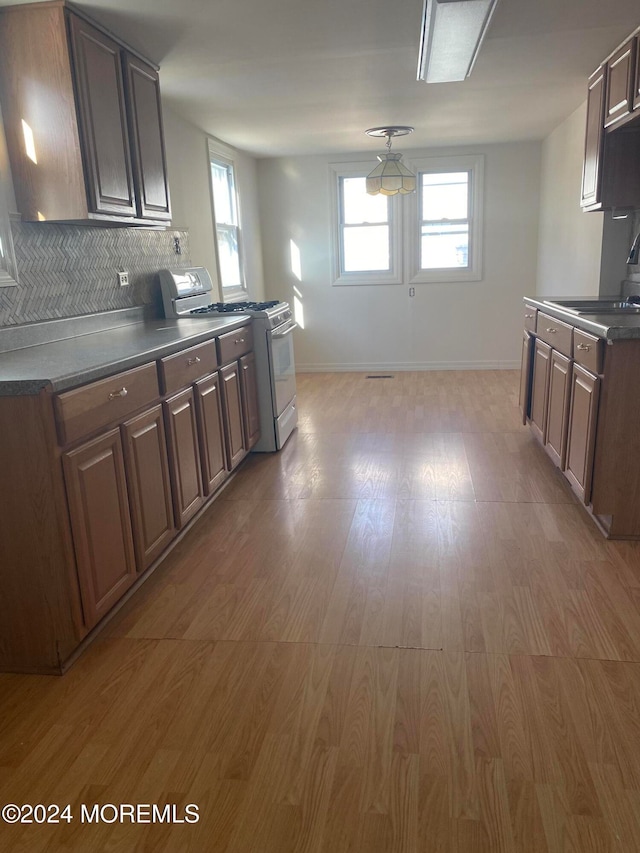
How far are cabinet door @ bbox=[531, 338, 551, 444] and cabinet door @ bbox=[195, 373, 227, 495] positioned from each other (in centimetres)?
187

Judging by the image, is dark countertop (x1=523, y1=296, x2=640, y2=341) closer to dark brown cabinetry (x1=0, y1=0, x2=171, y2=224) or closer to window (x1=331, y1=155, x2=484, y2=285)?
dark brown cabinetry (x1=0, y1=0, x2=171, y2=224)

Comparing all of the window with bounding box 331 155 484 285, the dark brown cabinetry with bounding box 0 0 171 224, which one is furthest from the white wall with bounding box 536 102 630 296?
the dark brown cabinetry with bounding box 0 0 171 224

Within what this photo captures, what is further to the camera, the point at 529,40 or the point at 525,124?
the point at 525,124

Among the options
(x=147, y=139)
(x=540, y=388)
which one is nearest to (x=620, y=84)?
(x=540, y=388)

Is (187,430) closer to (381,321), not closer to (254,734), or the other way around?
(254,734)

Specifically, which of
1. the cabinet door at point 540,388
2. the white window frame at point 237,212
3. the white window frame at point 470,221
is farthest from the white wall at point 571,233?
the white window frame at point 237,212

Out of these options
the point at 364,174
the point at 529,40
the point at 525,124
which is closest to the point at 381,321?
the point at 364,174

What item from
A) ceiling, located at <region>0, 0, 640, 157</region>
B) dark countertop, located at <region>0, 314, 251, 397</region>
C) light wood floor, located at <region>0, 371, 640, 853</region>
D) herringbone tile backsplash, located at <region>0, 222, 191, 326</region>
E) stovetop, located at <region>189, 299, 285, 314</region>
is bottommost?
light wood floor, located at <region>0, 371, 640, 853</region>

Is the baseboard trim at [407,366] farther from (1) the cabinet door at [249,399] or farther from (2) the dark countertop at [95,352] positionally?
(2) the dark countertop at [95,352]

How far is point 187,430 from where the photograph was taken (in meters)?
2.90

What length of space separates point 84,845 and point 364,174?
→ 21.0ft

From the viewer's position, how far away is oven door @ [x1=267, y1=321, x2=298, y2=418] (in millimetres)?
4078

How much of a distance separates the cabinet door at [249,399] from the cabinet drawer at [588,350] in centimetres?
182

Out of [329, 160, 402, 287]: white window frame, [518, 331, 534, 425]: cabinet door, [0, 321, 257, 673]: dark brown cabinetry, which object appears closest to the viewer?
[0, 321, 257, 673]: dark brown cabinetry
